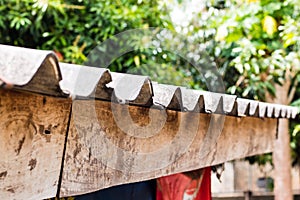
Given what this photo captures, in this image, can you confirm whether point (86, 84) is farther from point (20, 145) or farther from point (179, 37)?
point (179, 37)

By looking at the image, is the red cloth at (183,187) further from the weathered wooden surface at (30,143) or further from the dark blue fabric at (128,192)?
the weathered wooden surface at (30,143)

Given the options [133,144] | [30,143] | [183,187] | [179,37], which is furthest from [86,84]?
[179,37]

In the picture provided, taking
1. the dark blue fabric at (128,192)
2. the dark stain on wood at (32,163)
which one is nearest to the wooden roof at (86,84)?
the dark stain on wood at (32,163)

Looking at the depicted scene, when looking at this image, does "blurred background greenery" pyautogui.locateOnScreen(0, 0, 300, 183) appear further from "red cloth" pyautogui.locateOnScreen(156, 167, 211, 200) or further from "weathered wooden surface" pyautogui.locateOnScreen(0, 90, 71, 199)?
"weathered wooden surface" pyautogui.locateOnScreen(0, 90, 71, 199)

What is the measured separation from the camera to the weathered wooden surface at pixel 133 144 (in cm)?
118

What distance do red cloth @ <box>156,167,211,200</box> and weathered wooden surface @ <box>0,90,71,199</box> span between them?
4.61 ft

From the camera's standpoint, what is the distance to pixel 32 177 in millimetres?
1025

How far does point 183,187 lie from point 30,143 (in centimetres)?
166

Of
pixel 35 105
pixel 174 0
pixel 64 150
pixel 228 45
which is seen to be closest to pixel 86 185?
pixel 64 150

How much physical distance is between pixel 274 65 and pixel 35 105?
3.36m

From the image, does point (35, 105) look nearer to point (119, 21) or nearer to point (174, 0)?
point (119, 21)

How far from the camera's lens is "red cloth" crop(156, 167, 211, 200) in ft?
8.07

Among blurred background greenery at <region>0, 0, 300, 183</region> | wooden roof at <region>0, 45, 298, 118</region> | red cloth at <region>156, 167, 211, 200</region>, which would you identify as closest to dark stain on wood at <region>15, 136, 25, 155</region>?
wooden roof at <region>0, 45, 298, 118</region>

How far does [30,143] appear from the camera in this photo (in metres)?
1.01
